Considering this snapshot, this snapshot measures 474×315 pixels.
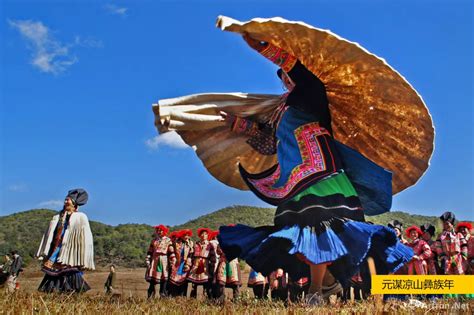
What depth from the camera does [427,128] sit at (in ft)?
23.5

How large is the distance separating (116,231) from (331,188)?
110 feet

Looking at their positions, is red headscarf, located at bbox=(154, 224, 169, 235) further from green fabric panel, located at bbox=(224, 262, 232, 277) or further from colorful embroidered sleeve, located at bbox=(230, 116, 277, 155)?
colorful embroidered sleeve, located at bbox=(230, 116, 277, 155)

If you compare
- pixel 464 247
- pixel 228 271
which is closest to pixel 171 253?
pixel 228 271

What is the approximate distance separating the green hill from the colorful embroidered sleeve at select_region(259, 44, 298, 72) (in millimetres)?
19226

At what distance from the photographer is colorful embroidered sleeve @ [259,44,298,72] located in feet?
21.3

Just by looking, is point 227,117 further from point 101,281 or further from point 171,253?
A: point 101,281

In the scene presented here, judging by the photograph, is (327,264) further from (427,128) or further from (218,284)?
(218,284)

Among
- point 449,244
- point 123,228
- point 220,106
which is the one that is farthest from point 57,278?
point 123,228

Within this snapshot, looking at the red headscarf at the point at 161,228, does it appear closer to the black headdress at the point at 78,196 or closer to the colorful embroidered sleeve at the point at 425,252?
the black headdress at the point at 78,196

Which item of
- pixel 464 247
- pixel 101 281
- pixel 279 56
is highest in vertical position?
pixel 279 56

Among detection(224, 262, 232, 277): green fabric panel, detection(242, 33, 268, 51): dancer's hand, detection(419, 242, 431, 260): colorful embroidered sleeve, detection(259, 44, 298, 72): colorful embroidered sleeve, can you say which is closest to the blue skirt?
detection(259, 44, 298, 72): colorful embroidered sleeve

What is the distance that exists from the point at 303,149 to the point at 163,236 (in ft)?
25.7

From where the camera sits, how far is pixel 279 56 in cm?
656

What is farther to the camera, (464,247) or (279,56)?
(464,247)
